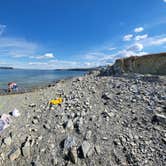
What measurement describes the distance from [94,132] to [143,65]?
1191cm

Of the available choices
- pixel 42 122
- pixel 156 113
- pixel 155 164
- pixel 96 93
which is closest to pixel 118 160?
pixel 155 164

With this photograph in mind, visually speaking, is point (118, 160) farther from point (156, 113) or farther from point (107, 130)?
point (156, 113)

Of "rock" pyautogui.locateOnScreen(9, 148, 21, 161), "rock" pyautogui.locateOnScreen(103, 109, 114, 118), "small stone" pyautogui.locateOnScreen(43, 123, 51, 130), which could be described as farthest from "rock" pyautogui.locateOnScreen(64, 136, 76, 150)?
"rock" pyautogui.locateOnScreen(103, 109, 114, 118)

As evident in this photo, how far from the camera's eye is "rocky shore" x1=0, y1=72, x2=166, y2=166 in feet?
17.6

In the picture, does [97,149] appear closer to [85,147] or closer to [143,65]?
[85,147]

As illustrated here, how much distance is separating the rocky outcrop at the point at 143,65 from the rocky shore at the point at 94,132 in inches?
242

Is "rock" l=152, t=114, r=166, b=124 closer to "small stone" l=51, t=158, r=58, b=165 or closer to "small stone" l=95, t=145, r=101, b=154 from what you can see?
"small stone" l=95, t=145, r=101, b=154

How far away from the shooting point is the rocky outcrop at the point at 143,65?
14961 mm

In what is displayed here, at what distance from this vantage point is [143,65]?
16.4 metres

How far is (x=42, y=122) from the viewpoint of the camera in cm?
776

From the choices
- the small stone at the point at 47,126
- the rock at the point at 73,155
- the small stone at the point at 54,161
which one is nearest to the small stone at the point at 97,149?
the rock at the point at 73,155

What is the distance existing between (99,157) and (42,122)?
3.41m

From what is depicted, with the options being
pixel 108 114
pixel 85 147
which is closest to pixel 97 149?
pixel 85 147

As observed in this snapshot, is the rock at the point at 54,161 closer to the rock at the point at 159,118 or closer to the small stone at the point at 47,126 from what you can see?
the small stone at the point at 47,126
